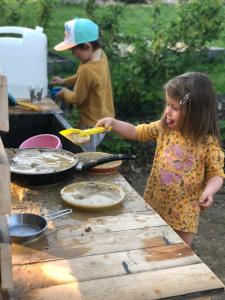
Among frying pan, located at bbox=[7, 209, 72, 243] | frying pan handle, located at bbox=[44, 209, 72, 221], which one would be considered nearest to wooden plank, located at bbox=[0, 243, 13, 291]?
frying pan, located at bbox=[7, 209, 72, 243]

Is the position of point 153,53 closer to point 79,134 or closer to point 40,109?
point 40,109

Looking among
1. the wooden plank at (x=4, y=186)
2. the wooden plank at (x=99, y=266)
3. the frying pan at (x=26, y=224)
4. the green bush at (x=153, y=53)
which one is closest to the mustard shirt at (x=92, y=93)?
the green bush at (x=153, y=53)

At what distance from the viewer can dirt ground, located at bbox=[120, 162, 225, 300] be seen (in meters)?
3.40

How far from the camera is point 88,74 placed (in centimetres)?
357

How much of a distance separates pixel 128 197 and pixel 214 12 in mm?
4093

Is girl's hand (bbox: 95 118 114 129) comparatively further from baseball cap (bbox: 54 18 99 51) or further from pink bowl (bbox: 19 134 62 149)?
baseball cap (bbox: 54 18 99 51)

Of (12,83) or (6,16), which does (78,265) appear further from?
(6,16)

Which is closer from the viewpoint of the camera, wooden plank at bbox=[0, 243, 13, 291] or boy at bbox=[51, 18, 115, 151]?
wooden plank at bbox=[0, 243, 13, 291]

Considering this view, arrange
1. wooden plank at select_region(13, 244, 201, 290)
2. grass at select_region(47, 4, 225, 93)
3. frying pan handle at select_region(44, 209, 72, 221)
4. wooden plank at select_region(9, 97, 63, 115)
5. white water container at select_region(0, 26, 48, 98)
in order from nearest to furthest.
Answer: wooden plank at select_region(13, 244, 201, 290) < frying pan handle at select_region(44, 209, 72, 221) < wooden plank at select_region(9, 97, 63, 115) < white water container at select_region(0, 26, 48, 98) < grass at select_region(47, 4, 225, 93)

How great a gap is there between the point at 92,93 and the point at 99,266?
239 centimetres

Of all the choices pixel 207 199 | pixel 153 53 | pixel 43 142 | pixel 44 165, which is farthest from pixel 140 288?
pixel 153 53

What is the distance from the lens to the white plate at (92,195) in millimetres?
1816

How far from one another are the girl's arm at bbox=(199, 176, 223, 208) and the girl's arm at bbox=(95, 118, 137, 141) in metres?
0.50

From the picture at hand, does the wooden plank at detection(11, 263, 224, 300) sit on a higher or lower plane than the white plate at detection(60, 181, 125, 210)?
lower
